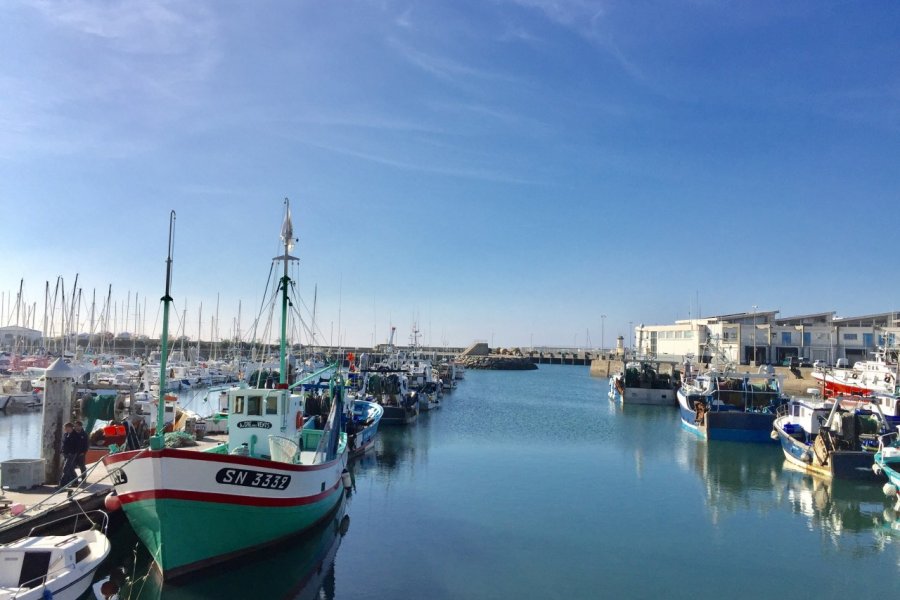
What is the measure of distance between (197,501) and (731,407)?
41.1 m

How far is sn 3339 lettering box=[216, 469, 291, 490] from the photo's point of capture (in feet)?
47.4

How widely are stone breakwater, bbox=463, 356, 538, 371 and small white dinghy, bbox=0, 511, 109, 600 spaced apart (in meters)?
143

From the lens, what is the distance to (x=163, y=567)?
14203 millimetres

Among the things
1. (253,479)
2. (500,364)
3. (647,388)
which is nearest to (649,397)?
(647,388)

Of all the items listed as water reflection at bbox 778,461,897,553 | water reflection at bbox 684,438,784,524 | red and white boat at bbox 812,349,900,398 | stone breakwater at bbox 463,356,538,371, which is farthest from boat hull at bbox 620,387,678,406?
stone breakwater at bbox 463,356,538,371

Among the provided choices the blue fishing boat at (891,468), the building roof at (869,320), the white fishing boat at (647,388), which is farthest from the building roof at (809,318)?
the blue fishing boat at (891,468)

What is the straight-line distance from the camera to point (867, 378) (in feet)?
171

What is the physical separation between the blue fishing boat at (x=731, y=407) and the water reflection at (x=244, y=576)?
32.3 metres

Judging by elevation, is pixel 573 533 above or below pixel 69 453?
below

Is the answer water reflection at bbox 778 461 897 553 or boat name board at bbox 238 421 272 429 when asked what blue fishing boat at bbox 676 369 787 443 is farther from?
boat name board at bbox 238 421 272 429

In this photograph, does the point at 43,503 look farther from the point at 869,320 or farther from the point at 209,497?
the point at 869,320

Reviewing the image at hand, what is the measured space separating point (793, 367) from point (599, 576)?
255ft

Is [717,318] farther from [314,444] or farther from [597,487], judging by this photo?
[314,444]

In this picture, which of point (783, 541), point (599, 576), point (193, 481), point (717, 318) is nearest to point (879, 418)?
point (783, 541)
